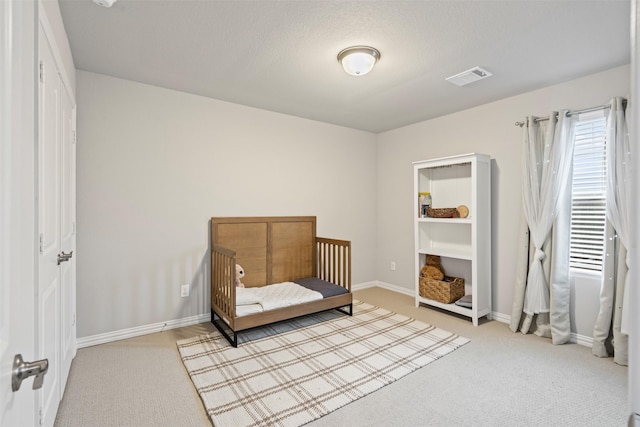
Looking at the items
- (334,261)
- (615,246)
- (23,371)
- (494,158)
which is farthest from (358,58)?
(615,246)

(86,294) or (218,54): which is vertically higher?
(218,54)

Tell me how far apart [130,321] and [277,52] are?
2.65m

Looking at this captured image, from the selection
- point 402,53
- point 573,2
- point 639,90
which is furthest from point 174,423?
point 573,2

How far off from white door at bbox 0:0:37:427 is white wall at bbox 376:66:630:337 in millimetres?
3206

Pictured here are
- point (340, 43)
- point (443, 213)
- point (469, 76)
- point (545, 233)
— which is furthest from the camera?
point (443, 213)

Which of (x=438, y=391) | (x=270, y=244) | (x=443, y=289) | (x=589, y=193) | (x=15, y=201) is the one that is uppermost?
(x=589, y=193)

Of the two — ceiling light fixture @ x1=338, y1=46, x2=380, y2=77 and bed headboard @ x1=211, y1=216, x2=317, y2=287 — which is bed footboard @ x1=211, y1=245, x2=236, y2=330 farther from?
ceiling light fixture @ x1=338, y1=46, x2=380, y2=77

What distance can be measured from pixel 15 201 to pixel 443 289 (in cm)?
358

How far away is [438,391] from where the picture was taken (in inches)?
81.6

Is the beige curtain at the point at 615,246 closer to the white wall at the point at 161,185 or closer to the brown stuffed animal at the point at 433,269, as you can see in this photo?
the brown stuffed animal at the point at 433,269

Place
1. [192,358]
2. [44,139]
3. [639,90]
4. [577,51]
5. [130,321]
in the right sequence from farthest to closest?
[130,321]
[192,358]
[577,51]
[44,139]
[639,90]

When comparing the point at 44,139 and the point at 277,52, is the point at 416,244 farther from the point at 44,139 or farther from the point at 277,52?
the point at 44,139

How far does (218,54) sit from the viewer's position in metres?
2.38

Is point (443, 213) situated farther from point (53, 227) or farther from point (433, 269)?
point (53, 227)
